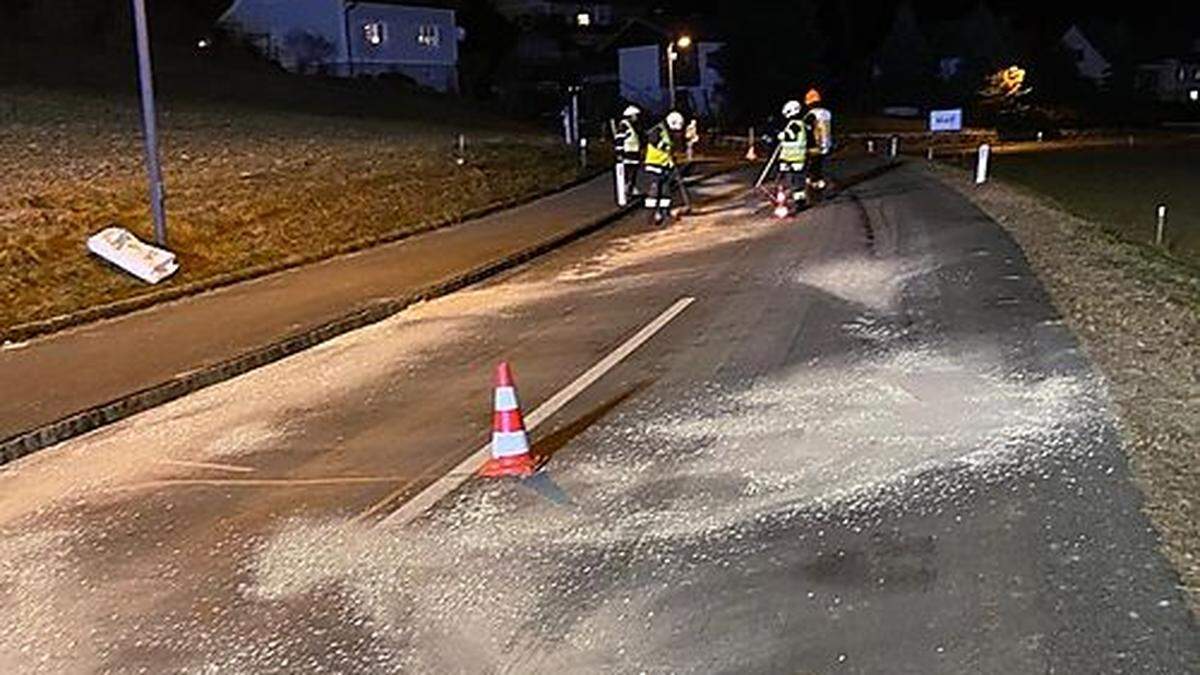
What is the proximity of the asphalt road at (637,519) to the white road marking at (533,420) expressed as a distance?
0.30 feet

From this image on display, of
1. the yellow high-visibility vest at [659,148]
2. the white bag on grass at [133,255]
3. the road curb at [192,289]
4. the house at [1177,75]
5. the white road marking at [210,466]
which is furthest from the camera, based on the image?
the house at [1177,75]

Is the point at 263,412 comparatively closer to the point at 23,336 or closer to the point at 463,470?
the point at 463,470

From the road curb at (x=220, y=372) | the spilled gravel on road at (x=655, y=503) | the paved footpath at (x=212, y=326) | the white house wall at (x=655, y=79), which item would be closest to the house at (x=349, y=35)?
the white house wall at (x=655, y=79)

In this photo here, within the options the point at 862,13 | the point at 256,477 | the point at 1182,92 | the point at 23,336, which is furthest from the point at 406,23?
the point at 1182,92

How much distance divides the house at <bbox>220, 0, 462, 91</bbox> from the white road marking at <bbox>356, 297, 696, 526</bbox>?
5309 centimetres

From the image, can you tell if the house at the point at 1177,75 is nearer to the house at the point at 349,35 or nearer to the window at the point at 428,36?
the window at the point at 428,36

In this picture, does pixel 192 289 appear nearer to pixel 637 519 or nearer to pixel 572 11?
pixel 637 519

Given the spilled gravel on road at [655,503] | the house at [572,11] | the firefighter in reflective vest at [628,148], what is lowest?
the spilled gravel on road at [655,503]

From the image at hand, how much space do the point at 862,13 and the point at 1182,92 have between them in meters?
35.4

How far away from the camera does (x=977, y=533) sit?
19.6ft

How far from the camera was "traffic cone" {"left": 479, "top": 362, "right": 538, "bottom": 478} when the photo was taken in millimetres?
7410

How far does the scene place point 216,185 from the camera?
22.2m

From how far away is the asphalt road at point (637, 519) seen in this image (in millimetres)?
5066

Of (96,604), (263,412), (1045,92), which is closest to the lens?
(96,604)
